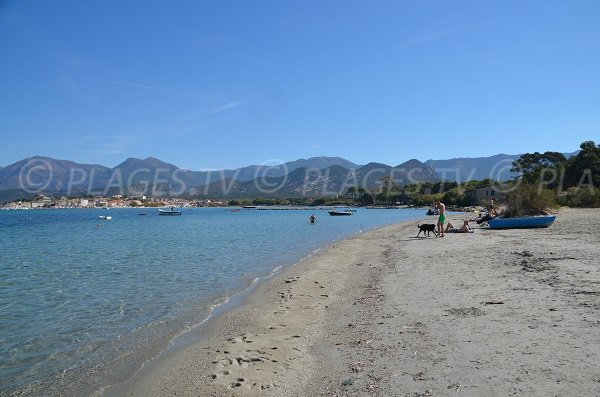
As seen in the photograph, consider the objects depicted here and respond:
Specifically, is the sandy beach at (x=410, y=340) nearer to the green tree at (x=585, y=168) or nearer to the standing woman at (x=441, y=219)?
the standing woman at (x=441, y=219)

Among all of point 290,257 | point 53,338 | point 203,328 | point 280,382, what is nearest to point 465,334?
point 280,382

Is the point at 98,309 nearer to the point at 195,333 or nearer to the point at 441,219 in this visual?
the point at 195,333

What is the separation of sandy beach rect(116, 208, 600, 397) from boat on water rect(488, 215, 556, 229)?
15.5 m

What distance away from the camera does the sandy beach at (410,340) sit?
5.34 metres

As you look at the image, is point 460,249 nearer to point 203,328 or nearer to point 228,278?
point 228,278

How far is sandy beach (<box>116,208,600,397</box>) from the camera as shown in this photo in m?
5.34

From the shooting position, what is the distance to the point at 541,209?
32.8 m

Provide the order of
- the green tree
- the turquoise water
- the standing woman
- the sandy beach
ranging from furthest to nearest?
the green tree, the standing woman, the turquoise water, the sandy beach

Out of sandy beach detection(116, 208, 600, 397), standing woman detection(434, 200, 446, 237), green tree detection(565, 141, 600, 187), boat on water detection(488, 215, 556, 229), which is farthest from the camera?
green tree detection(565, 141, 600, 187)

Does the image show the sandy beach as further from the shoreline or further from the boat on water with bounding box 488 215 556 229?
the boat on water with bounding box 488 215 556 229

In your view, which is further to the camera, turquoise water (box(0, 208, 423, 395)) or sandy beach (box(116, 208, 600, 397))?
turquoise water (box(0, 208, 423, 395))

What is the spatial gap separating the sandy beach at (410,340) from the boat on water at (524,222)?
15488 mm

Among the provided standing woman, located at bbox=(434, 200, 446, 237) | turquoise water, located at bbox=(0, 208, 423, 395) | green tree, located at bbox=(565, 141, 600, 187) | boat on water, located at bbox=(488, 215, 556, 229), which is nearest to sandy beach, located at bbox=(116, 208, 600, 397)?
turquoise water, located at bbox=(0, 208, 423, 395)

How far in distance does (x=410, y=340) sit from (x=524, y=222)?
24.5 metres
